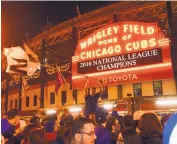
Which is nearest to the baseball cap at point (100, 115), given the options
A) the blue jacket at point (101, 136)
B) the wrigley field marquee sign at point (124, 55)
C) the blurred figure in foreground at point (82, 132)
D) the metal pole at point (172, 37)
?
the blue jacket at point (101, 136)

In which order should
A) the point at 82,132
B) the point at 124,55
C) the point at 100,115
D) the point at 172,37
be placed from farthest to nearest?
the point at 172,37
the point at 124,55
the point at 100,115
the point at 82,132

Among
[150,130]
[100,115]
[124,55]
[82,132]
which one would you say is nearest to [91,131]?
[82,132]

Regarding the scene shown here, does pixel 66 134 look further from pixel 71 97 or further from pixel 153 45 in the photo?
pixel 71 97

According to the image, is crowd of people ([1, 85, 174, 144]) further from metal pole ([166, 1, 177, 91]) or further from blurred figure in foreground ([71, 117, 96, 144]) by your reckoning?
metal pole ([166, 1, 177, 91])

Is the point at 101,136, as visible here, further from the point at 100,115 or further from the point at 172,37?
the point at 172,37

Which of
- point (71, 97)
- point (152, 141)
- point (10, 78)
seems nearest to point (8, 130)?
point (152, 141)

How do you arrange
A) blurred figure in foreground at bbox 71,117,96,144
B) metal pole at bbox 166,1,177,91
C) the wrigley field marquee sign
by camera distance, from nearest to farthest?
blurred figure in foreground at bbox 71,117,96,144 → the wrigley field marquee sign → metal pole at bbox 166,1,177,91

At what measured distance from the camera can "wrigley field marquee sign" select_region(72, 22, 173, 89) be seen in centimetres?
1520

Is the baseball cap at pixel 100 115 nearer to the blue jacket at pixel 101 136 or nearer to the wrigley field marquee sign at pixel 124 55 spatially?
the blue jacket at pixel 101 136

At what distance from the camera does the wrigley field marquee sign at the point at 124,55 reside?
15195 mm

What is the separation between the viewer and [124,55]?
16.4 m

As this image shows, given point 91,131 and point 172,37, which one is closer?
point 91,131

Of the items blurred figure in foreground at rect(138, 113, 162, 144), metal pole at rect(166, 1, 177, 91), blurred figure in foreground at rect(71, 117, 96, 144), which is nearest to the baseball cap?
blurred figure in foreground at rect(138, 113, 162, 144)

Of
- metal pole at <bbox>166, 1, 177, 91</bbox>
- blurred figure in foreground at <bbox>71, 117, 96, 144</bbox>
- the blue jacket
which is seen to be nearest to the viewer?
blurred figure in foreground at <bbox>71, 117, 96, 144</bbox>
